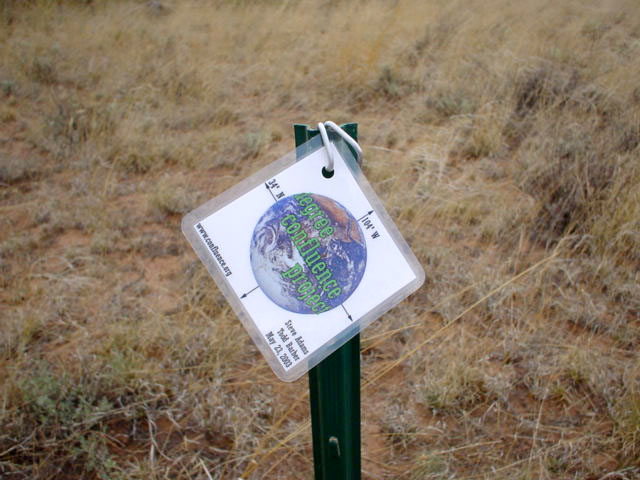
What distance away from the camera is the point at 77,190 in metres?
3.30

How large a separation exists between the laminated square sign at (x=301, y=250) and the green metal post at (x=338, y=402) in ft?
0.24

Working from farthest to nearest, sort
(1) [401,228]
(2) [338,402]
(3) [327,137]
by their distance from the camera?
(1) [401,228] < (2) [338,402] < (3) [327,137]

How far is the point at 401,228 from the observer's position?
2736 mm

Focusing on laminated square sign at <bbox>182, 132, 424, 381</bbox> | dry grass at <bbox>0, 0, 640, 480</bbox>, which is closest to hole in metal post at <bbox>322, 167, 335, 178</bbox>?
laminated square sign at <bbox>182, 132, 424, 381</bbox>

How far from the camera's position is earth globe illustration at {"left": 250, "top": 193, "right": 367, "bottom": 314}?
2.38 ft

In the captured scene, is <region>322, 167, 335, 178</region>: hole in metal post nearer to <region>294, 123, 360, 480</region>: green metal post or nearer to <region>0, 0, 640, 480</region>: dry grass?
<region>294, 123, 360, 480</region>: green metal post

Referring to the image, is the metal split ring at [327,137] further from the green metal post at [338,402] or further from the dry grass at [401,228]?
the dry grass at [401,228]

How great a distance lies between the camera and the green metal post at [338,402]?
0.82 meters

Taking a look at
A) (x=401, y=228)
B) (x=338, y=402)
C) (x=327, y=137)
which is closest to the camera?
(x=327, y=137)

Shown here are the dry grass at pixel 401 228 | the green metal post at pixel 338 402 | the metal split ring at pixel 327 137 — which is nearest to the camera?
the metal split ring at pixel 327 137

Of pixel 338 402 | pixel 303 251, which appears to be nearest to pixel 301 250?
pixel 303 251

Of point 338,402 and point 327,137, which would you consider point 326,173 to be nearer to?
point 327,137

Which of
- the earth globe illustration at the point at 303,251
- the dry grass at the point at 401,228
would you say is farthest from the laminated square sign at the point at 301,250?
the dry grass at the point at 401,228

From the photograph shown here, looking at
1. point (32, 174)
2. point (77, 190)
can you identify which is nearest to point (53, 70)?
point (32, 174)
